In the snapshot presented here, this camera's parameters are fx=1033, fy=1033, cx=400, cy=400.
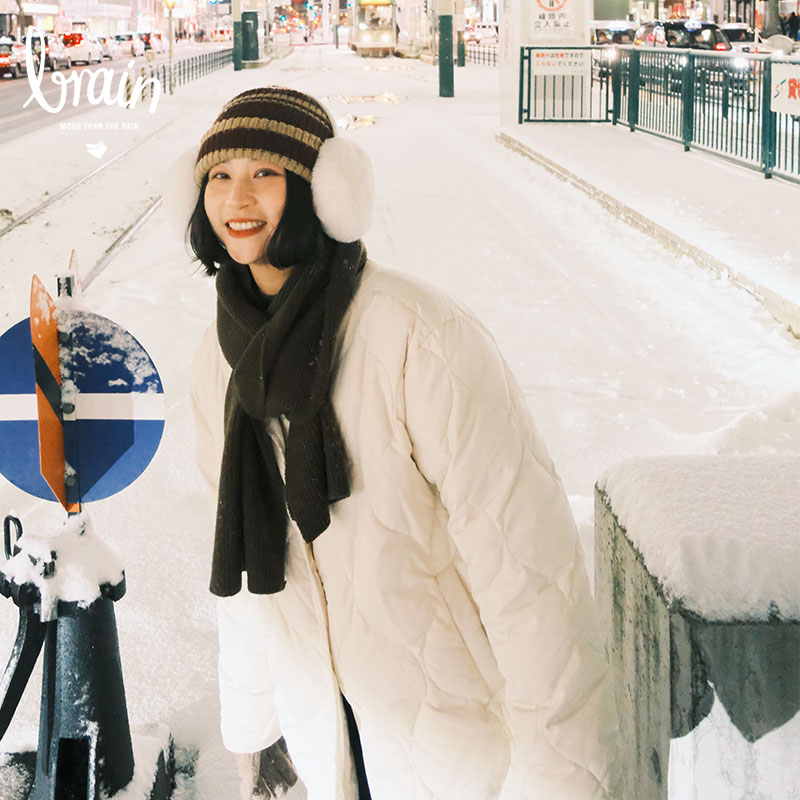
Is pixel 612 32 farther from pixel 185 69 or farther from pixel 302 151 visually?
pixel 302 151

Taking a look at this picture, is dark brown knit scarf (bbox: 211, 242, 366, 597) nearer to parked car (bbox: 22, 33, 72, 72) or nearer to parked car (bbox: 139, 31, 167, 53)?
parked car (bbox: 22, 33, 72, 72)

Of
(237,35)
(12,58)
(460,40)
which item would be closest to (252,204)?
(12,58)

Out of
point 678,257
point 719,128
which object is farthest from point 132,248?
point 719,128

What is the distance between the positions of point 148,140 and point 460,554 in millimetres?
17696

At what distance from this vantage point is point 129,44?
195 ft

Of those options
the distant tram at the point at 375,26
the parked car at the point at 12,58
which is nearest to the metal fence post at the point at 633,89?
the parked car at the point at 12,58

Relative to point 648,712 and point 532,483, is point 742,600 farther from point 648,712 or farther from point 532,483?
point 532,483

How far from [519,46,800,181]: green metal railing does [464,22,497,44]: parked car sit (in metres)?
45.5

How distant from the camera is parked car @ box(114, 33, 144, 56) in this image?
5672 centimetres

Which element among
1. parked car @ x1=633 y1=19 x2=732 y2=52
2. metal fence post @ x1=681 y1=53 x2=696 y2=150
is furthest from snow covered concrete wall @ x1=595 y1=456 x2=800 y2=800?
parked car @ x1=633 y1=19 x2=732 y2=52

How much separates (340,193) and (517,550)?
0.64 m

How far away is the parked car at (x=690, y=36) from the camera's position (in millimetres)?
26688

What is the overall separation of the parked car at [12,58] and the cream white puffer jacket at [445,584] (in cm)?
3911

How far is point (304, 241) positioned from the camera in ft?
5.55
